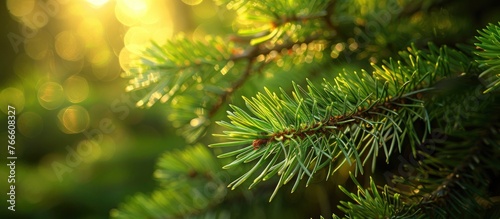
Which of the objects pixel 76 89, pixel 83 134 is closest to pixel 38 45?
pixel 76 89

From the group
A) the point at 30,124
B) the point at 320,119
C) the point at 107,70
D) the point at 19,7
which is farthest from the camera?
the point at 19,7

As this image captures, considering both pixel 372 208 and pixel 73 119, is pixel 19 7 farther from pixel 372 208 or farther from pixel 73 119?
pixel 372 208

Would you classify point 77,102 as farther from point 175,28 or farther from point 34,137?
point 175,28

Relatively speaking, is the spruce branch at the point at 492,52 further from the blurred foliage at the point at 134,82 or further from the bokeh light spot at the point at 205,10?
the bokeh light spot at the point at 205,10

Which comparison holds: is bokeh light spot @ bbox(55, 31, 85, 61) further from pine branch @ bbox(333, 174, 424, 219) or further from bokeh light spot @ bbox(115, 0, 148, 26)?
pine branch @ bbox(333, 174, 424, 219)

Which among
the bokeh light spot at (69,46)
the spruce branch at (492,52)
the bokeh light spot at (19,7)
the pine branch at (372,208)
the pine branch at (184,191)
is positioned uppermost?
the bokeh light spot at (19,7)

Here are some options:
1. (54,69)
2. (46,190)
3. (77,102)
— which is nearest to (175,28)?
(54,69)

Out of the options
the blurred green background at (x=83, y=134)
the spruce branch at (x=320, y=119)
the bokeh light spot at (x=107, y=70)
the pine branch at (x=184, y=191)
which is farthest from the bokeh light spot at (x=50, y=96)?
the spruce branch at (x=320, y=119)
